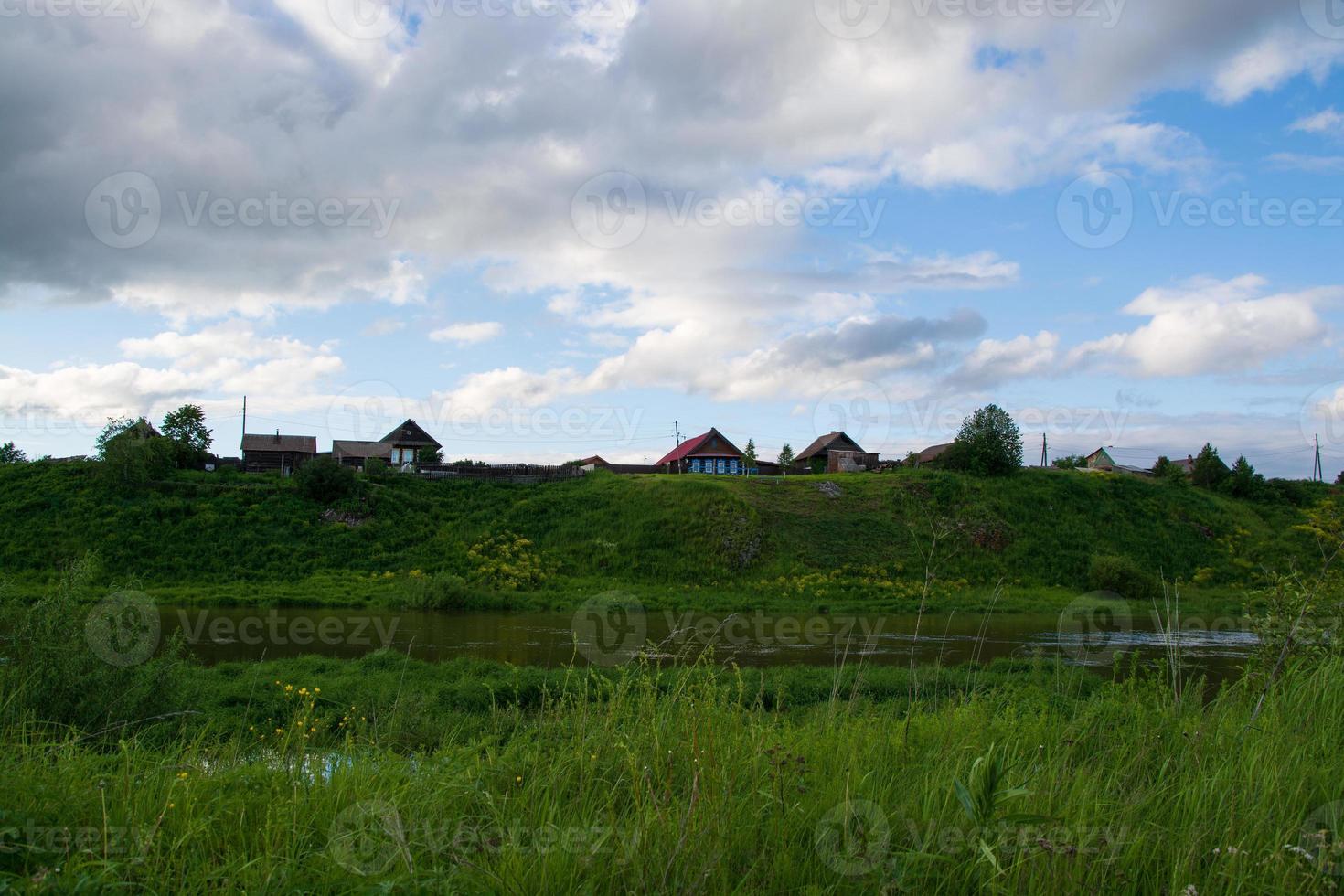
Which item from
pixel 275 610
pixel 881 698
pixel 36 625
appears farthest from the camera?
pixel 275 610

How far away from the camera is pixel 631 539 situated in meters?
38.5

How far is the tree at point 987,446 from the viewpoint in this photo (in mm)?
51062

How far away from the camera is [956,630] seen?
2608 centimetres

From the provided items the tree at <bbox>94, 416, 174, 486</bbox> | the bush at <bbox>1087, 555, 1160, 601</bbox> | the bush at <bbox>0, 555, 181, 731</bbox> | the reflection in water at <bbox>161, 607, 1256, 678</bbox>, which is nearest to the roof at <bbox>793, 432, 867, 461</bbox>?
the bush at <bbox>1087, 555, 1160, 601</bbox>

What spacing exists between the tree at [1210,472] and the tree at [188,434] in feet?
218

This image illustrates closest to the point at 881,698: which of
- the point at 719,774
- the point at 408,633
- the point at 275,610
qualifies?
the point at 719,774

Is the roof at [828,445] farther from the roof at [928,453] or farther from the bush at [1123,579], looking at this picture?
the bush at [1123,579]

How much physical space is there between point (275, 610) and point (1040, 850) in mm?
26245

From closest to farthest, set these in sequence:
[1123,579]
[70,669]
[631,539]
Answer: [70,669]
[1123,579]
[631,539]

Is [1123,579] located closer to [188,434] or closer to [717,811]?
[717,811]

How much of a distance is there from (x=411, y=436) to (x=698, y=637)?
166ft

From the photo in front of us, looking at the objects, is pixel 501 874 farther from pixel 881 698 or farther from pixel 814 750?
pixel 881 698

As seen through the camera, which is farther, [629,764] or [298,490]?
[298,490]

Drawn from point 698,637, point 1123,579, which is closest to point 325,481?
point 698,637
